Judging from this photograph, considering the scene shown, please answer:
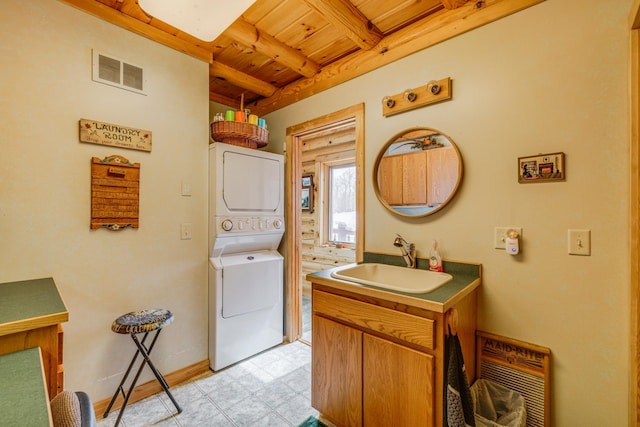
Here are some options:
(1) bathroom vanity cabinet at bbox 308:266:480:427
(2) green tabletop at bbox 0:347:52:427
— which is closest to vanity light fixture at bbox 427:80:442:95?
(1) bathroom vanity cabinet at bbox 308:266:480:427

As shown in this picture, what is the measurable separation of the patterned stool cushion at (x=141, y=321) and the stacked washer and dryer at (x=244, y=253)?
18.4 inches

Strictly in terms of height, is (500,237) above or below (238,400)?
above

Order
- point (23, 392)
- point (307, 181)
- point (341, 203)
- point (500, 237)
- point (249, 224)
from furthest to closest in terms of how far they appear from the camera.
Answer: point (307, 181), point (341, 203), point (249, 224), point (500, 237), point (23, 392)

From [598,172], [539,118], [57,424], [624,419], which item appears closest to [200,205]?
[57,424]

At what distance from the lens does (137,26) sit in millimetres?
1950

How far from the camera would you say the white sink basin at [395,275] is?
65.5 inches

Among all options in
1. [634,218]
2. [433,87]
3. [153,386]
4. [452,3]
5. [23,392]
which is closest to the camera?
[23,392]

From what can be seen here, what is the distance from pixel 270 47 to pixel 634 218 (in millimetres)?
2375

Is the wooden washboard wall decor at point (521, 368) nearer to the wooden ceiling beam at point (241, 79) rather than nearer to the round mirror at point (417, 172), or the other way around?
the round mirror at point (417, 172)

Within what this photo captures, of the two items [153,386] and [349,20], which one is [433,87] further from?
[153,386]

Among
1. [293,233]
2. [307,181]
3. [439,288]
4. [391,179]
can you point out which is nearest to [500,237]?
[439,288]

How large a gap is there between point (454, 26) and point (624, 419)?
219cm

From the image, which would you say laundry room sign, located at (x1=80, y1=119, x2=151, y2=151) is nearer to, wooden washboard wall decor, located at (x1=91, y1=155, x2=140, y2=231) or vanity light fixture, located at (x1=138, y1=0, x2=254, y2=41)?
wooden washboard wall decor, located at (x1=91, y1=155, x2=140, y2=231)

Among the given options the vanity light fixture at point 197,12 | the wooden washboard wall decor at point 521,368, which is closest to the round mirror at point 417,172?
the wooden washboard wall decor at point 521,368
